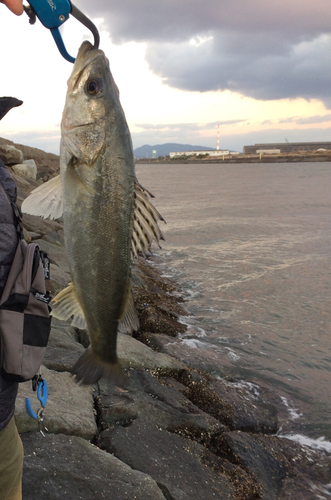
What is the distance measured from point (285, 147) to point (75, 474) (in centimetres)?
16273

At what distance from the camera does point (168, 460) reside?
13.6 feet

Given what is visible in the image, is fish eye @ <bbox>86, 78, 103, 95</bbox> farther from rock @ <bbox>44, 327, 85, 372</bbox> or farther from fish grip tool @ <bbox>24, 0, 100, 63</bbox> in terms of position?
rock @ <bbox>44, 327, 85, 372</bbox>

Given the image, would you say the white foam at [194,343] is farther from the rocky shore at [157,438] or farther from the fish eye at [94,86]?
the fish eye at [94,86]

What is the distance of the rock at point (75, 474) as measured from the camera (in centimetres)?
316

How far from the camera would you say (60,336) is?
5.80 metres

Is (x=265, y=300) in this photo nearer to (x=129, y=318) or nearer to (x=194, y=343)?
(x=194, y=343)

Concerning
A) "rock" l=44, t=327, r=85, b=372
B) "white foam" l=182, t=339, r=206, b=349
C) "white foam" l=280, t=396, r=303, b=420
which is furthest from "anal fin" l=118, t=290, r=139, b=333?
"white foam" l=182, t=339, r=206, b=349

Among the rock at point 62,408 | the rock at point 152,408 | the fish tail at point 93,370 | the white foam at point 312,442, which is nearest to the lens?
the fish tail at point 93,370

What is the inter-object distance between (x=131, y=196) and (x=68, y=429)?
253cm

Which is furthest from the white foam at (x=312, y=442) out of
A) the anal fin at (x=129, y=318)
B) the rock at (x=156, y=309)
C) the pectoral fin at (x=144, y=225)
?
the pectoral fin at (x=144, y=225)

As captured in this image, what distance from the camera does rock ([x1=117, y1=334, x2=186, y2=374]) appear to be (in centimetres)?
594

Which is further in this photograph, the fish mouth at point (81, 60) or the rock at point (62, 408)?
the rock at point (62, 408)

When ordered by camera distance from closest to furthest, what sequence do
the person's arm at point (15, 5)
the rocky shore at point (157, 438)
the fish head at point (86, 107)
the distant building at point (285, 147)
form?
the person's arm at point (15, 5)
the fish head at point (86, 107)
the rocky shore at point (157, 438)
the distant building at point (285, 147)

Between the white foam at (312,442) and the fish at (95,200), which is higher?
the fish at (95,200)
